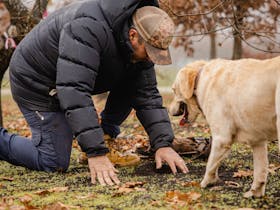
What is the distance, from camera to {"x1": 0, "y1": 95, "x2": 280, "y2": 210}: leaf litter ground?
3930 mm

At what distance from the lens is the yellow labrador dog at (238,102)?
3.67m

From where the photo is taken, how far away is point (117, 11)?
4.88 metres

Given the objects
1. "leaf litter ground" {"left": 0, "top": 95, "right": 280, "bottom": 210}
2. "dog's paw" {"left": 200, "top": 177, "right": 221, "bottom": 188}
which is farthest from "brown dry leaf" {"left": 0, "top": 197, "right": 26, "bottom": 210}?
"dog's paw" {"left": 200, "top": 177, "right": 221, "bottom": 188}

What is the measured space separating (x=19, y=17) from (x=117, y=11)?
4.16 m

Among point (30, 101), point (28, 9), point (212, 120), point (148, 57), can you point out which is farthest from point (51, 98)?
point (28, 9)

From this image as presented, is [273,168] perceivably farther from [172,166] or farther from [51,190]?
[51,190]

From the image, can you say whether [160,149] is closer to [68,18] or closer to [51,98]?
[51,98]

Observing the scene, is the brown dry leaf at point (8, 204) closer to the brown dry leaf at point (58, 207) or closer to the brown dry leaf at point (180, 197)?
the brown dry leaf at point (58, 207)

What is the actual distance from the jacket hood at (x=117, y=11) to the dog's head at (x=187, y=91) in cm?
72

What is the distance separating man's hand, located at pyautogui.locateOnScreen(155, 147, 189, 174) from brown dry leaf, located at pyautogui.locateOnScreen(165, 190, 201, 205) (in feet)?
3.38

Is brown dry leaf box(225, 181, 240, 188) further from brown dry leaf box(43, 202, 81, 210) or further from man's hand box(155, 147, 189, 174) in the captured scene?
brown dry leaf box(43, 202, 81, 210)

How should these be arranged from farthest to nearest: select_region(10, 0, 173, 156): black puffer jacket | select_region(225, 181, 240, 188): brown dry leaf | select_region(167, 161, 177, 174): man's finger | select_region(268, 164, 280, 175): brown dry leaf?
select_region(167, 161, 177, 174): man's finger → select_region(268, 164, 280, 175): brown dry leaf → select_region(10, 0, 173, 156): black puffer jacket → select_region(225, 181, 240, 188): brown dry leaf

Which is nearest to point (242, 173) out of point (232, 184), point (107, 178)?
point (232, 184)

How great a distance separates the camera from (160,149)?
212 inches
